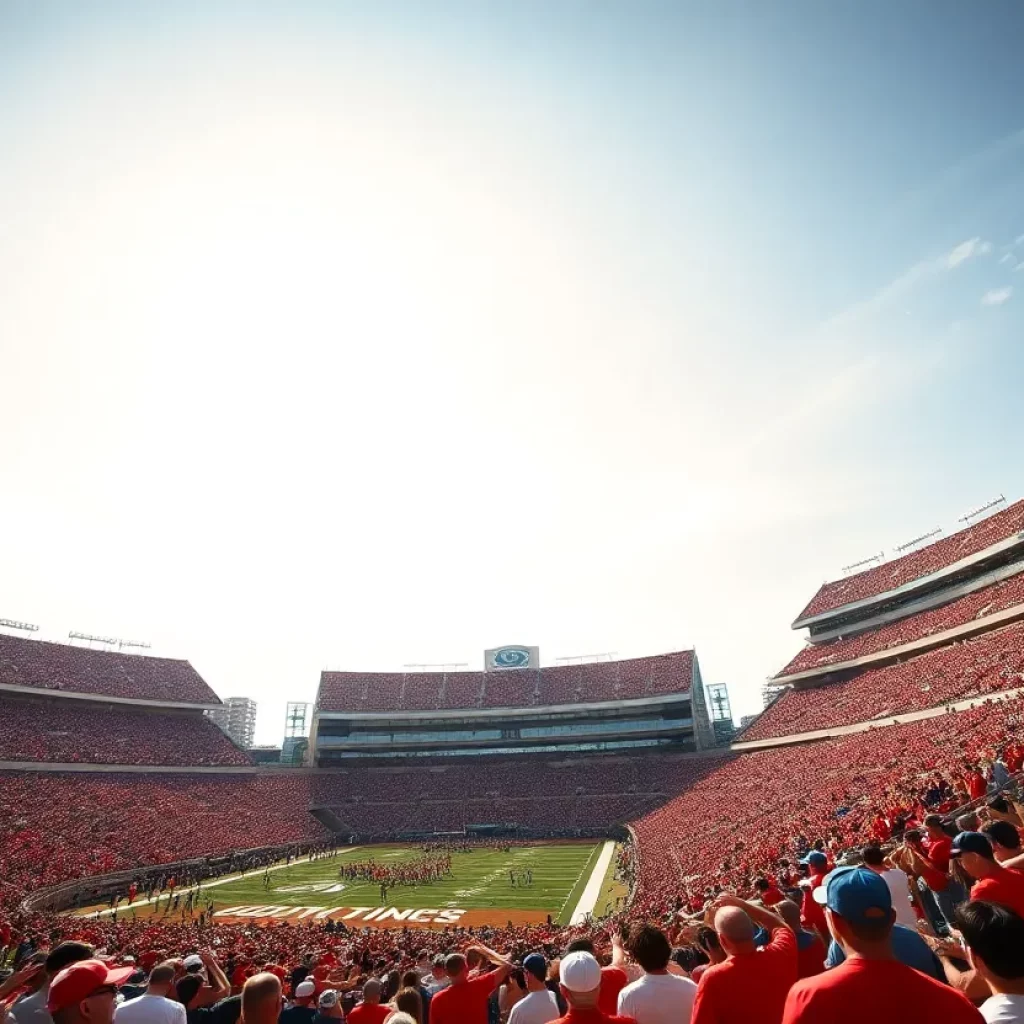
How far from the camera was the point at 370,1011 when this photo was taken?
214 inches

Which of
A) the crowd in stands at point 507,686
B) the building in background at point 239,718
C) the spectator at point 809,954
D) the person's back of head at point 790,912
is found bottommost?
the spectator at point 809,954

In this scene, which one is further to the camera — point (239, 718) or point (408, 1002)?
point (239, 718)

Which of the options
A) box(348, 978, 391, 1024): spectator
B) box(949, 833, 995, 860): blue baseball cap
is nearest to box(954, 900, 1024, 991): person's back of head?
box(949, 833, 995, 860): blue baseball cap

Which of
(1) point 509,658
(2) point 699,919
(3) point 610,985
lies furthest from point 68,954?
(1) point 509,658

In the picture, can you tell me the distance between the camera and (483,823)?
48688 mm

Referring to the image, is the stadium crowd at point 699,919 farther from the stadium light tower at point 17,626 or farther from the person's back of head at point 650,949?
the stadium light tower at point 17,626

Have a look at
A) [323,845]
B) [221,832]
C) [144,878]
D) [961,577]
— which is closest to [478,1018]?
[144,878]

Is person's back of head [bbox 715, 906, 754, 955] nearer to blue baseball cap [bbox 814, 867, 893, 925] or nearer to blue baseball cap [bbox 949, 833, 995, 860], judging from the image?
blue baseball cap [bbox 814, 867, 893, 925]

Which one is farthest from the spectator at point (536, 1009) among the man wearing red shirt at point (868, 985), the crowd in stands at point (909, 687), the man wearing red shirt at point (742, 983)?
the crowd in stands at point (909, 687)

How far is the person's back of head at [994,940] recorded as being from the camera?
258 cm

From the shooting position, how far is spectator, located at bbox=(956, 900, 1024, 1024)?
2518 millimetres

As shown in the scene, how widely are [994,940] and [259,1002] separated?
3.54m

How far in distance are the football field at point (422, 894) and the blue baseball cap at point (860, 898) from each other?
80.1 ft

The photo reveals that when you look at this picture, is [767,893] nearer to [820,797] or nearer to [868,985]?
[868,985]
